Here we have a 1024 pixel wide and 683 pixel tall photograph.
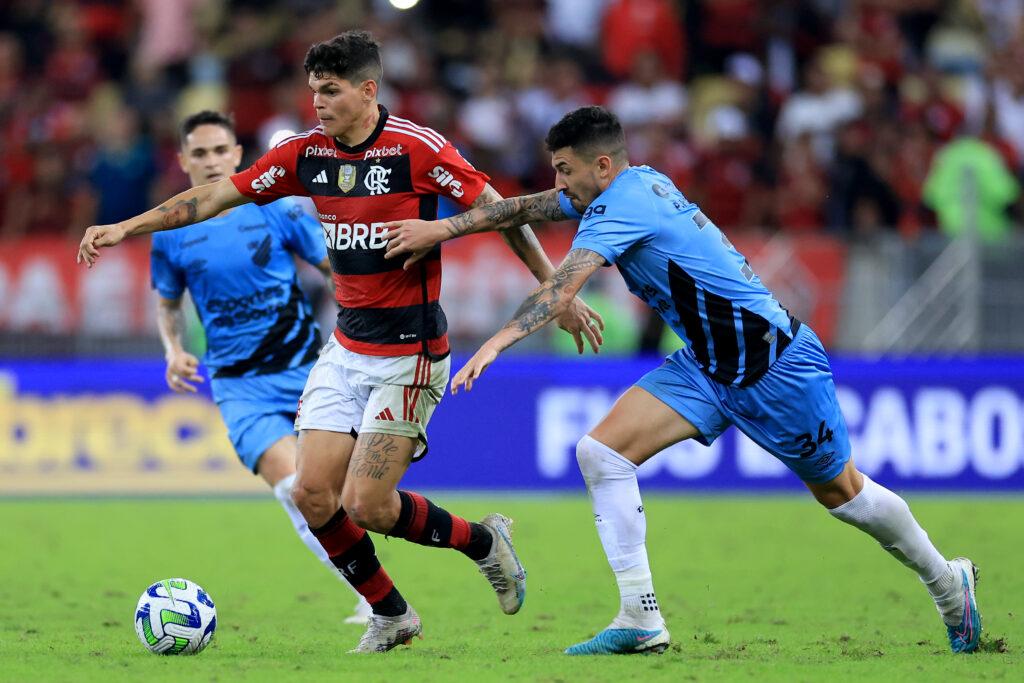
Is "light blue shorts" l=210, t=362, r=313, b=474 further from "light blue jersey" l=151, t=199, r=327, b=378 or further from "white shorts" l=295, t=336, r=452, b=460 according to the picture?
"white shorts" l=295, t=336, r=452, b=460

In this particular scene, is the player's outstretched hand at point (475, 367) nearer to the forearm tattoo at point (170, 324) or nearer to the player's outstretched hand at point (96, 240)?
the player's outstretched hand at point (96, 240)

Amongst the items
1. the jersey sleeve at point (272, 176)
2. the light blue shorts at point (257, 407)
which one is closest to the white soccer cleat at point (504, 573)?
the light blue shorts at point (257, 407)

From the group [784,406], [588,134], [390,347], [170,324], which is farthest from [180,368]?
[784,406]

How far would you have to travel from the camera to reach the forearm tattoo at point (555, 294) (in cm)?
568

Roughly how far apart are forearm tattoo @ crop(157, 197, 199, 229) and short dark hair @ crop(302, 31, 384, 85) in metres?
0.83

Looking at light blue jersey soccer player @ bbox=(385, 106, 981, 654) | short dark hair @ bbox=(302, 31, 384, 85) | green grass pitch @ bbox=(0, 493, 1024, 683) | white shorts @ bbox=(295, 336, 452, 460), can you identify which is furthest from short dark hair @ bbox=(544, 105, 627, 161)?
green grass pitch @ bbox=(0, 493, 1024, 683)

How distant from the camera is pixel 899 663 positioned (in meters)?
5.93

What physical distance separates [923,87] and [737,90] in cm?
214

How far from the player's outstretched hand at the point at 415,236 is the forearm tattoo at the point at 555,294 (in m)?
0.55

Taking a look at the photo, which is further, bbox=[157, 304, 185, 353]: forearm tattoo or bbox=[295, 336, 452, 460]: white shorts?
bbox=[157, 304, 185, 353]: forearm tattoo

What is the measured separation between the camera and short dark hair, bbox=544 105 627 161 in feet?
19.7

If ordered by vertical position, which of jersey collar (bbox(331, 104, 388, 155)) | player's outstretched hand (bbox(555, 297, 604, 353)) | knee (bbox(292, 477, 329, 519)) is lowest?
knee (bbox(292, 477, 329, 519))

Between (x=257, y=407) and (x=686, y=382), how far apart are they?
8.32ft

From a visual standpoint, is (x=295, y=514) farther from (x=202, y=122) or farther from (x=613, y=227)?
(x=613, y=227)
